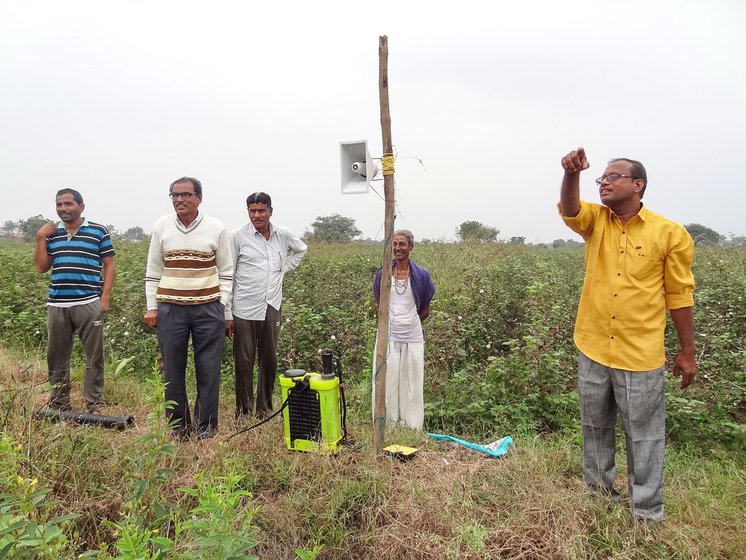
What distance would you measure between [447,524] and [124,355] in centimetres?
448

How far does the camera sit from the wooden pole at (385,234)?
2809 mm

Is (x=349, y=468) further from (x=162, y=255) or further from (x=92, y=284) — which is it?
(x=92, y=284)

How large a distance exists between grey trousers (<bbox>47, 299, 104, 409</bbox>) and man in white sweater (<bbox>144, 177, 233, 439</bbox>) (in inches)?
36.3

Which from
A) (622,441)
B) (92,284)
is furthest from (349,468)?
(92,284)

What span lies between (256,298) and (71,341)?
169 cm

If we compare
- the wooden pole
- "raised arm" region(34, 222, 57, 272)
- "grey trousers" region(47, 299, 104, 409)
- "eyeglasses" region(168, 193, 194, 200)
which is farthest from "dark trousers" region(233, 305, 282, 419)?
"raised arm" region(34, 222, 57, 272)

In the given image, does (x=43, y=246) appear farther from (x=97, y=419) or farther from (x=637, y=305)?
(x=637, y=305)

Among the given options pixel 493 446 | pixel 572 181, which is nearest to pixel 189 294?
pixel 493 446

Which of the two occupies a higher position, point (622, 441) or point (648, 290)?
point (648, 290)

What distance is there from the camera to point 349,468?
2861mm

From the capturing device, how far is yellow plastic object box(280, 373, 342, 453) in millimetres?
3082

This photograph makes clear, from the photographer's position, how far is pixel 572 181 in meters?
2.42

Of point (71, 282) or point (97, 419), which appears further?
point (71, 282)

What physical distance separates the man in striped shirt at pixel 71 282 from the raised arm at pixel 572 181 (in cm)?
348
